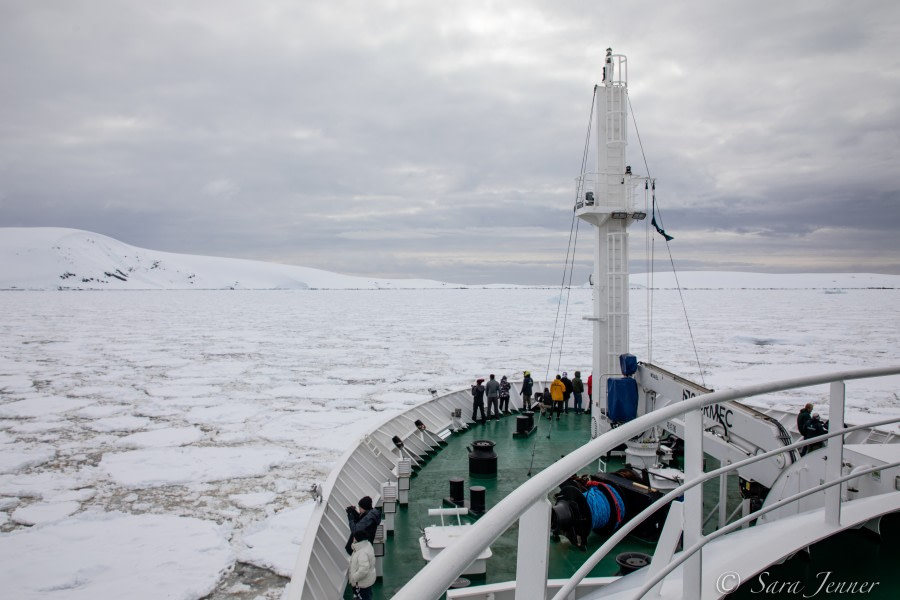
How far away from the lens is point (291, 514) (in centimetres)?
837

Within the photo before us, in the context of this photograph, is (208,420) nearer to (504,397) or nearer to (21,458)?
(21,458)

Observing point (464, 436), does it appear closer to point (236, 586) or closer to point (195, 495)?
point (195, 495)

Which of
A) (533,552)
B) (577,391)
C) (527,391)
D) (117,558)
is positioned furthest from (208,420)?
(533,552)

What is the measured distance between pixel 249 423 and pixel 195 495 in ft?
15.6

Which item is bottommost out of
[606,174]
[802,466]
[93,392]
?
[93,392]

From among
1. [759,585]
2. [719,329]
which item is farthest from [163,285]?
[759,585]

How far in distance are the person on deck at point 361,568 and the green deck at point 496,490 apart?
0.45 m

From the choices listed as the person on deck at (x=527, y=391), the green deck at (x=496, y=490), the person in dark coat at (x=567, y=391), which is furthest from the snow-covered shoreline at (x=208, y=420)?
the person on deck at (x=527, y=391)

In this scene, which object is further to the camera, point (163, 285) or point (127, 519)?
point (163, 285)

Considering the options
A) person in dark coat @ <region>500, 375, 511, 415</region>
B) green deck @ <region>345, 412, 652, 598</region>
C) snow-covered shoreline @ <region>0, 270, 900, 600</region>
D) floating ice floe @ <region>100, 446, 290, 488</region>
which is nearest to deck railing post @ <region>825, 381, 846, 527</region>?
green deck @ <region>345, 412, 652, 598</region>

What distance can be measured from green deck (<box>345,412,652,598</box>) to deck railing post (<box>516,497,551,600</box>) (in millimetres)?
4572

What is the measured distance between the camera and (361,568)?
488 centimetres

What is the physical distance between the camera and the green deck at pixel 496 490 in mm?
5621

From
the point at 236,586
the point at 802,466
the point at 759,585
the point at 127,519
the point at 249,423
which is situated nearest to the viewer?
the point at 759,585
